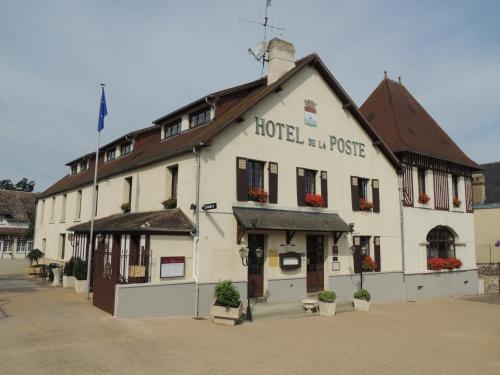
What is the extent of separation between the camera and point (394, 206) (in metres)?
19.9

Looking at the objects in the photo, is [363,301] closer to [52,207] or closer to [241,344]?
[241,344]

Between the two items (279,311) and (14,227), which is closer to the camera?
(279,311)

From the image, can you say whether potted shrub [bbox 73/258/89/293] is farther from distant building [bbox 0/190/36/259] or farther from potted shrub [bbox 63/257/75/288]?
distant building [bbox 0/190/36/259]

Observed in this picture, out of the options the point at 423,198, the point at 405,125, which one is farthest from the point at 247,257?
the point at 405,125

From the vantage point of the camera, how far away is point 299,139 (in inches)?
663

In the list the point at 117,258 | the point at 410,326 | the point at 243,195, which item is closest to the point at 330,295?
the point at 410,326

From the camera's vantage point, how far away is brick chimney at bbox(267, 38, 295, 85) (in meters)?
17.5

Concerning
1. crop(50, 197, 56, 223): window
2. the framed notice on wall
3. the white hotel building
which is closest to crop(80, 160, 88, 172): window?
crop(50, 197, 56, 223): window

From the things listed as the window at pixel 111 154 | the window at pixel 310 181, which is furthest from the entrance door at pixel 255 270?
the window at pixel 111 154

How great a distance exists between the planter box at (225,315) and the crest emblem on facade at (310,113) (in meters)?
8.47

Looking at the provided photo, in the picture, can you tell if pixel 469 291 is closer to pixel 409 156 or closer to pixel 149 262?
pixel 409 156

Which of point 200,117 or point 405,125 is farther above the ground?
point 405,125

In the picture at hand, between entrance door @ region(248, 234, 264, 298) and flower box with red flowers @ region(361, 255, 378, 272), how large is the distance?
5037 millimetres

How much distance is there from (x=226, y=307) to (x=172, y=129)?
30.9 feet
